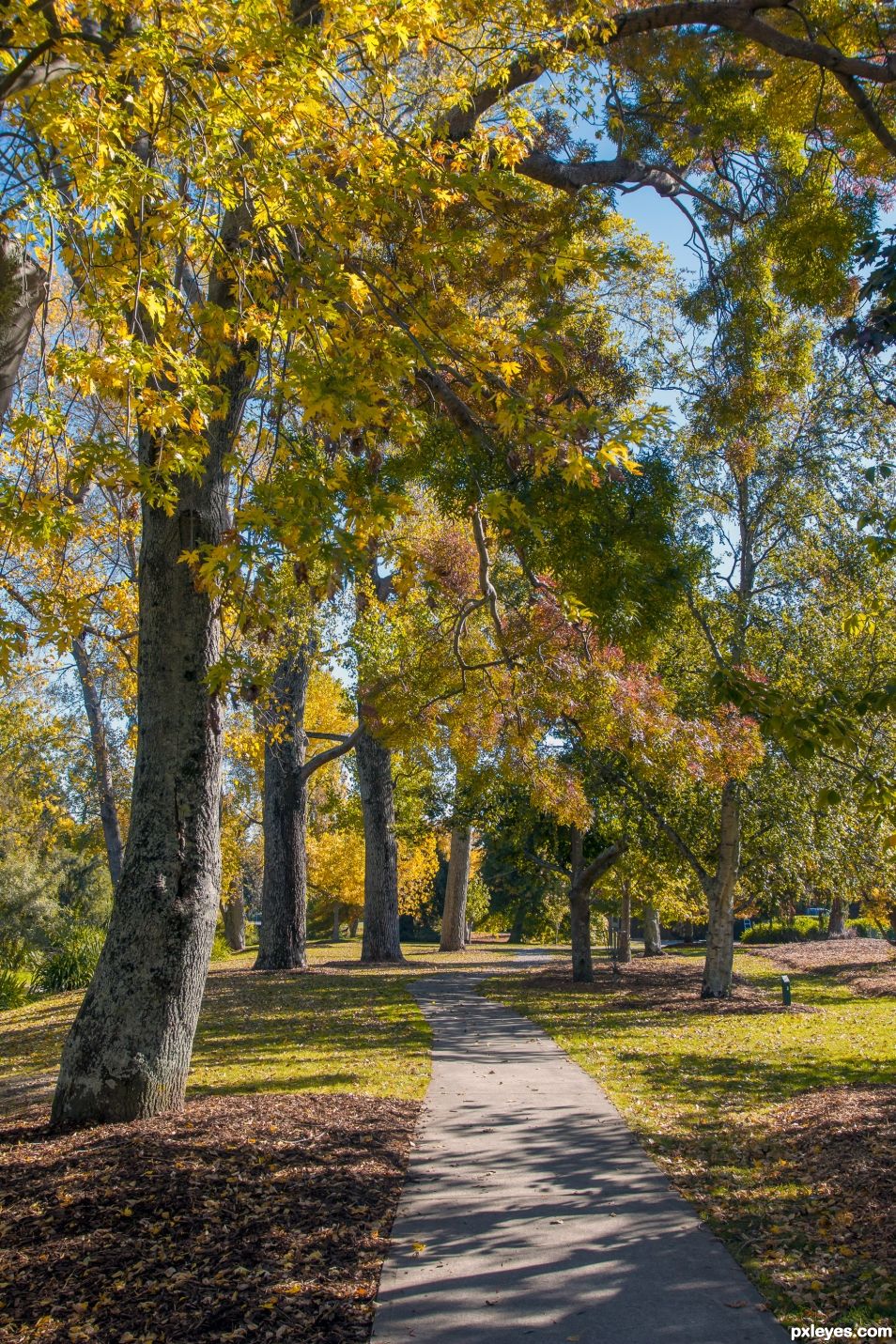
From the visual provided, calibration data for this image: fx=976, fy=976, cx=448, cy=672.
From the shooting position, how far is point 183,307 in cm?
636

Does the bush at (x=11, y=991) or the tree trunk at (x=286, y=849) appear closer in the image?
the bush at (x=11, y=991)

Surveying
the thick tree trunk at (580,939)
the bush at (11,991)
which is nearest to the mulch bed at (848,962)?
the thick tree trunk at (580,939)

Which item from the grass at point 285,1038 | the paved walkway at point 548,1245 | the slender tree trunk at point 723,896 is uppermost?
the slender tree trunk at point 723,896

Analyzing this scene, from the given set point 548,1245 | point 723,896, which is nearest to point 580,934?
point 723,896

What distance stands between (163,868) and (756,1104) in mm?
5397

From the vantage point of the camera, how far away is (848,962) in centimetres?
2644

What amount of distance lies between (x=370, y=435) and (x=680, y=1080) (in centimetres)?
678

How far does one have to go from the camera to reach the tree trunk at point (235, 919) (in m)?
38.0

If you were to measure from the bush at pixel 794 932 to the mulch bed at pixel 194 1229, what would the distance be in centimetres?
3978

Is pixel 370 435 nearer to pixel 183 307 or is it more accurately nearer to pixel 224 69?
pixel 183 307

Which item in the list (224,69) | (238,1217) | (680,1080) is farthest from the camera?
(680,1080)

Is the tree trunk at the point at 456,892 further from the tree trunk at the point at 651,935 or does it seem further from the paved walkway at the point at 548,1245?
the paved walkway at the point at 548,1245

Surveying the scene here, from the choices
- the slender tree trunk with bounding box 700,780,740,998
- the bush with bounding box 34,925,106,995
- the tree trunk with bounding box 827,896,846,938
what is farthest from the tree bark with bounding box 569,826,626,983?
the tree trunk with bounding box 827,896,846,938

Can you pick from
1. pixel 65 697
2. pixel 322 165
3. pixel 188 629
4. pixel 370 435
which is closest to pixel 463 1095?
pixel 188 629
